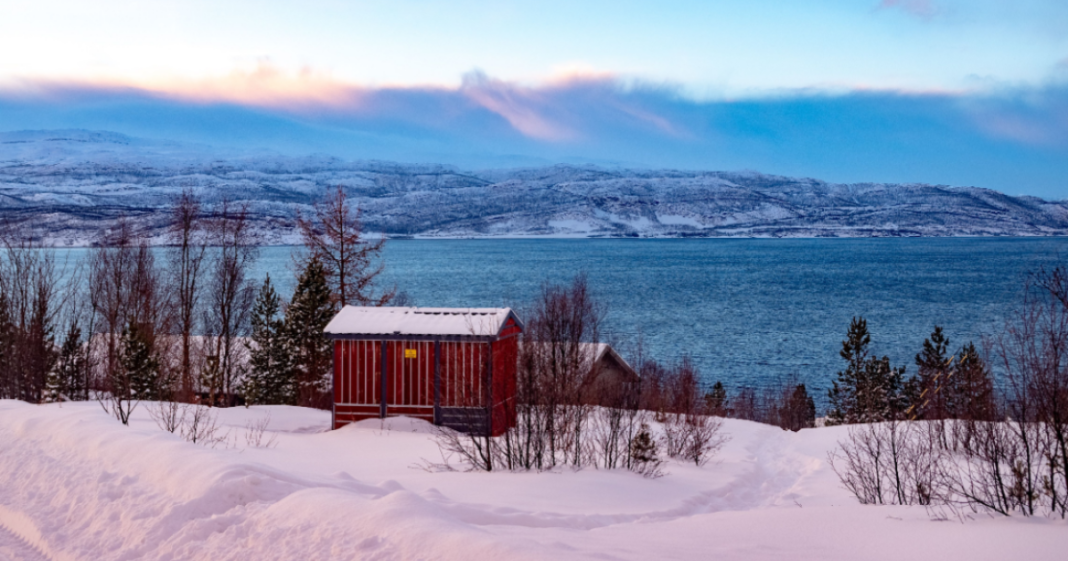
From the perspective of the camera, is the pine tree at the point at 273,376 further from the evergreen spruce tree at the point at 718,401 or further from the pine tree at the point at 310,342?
the evergreen spruce tree at the point at 718,401

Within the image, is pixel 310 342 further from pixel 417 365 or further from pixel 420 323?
pixel 417 365

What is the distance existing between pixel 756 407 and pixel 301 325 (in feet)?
85.2

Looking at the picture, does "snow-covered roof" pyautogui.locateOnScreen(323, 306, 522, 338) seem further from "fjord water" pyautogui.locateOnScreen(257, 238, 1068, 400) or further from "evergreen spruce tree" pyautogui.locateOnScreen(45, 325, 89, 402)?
"evergreen spruce tree" pyautogui.locateOnScreen(45, 325, 89, 402)

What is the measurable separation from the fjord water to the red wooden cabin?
12.4 metres

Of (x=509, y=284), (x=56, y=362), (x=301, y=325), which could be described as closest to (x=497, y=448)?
(x=301, y=325)

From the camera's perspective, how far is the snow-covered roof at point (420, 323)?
21469 mm

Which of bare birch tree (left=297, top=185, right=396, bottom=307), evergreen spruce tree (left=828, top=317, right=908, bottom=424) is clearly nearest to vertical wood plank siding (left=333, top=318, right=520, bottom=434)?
bare birch tree (left=297, top=185, right=396, bottom=307)

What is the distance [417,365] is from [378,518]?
14.5 meters

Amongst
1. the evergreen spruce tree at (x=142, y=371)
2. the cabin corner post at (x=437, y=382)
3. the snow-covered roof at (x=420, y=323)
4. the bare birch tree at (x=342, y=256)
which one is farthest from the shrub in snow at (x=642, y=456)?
the bare birch tree at (x=342, y=256)

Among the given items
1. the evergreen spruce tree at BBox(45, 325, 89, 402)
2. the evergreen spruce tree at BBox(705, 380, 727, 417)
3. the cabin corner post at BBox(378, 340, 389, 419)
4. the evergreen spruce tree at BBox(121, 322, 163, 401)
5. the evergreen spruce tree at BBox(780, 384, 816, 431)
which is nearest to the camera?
the cabin corner post at BBox(378, 340, 389, 419)

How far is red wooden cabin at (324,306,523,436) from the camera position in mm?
21562

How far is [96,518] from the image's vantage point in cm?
848

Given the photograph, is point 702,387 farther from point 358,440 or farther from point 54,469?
point 54,469

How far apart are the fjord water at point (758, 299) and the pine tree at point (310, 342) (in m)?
14.0
